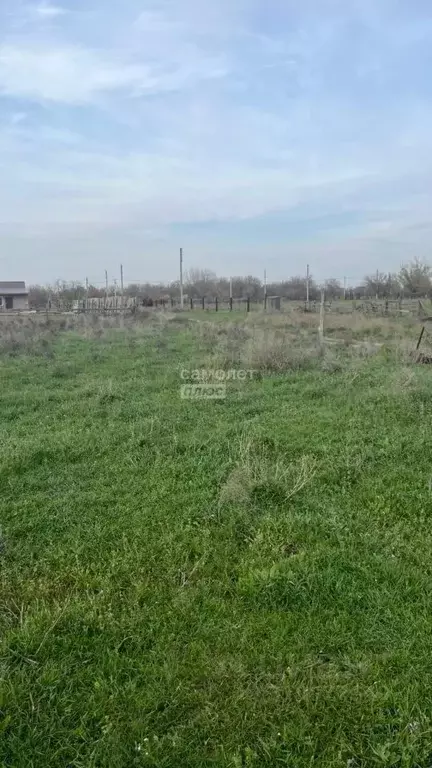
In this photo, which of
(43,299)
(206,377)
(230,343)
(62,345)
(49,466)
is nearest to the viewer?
(49,466)

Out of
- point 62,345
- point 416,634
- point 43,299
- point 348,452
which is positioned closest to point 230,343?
point 62,345

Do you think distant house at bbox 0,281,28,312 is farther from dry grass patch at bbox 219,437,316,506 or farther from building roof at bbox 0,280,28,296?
dry grass patch at bbox 219,437,316,506

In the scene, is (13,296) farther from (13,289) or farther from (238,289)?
(238,289)

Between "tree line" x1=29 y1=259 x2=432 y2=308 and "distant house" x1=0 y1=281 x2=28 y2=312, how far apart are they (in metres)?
2.09

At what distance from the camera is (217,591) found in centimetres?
255

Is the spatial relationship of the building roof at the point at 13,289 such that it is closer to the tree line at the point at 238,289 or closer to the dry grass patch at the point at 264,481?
the tree line at the point at 238,289

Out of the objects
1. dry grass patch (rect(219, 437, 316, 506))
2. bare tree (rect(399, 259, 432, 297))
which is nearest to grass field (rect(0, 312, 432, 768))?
dry grass patch (rect(219, 437, 316, 506))

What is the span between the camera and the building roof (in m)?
46.5

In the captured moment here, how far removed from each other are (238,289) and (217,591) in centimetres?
5764

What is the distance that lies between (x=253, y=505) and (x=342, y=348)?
9205mm

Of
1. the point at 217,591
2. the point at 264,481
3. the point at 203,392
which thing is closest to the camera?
the point at 217,591

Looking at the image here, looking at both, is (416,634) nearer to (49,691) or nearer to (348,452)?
(49,691)

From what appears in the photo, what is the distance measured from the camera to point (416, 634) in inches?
86.8

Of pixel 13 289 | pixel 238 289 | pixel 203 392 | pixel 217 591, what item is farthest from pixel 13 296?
pixel 217 591
